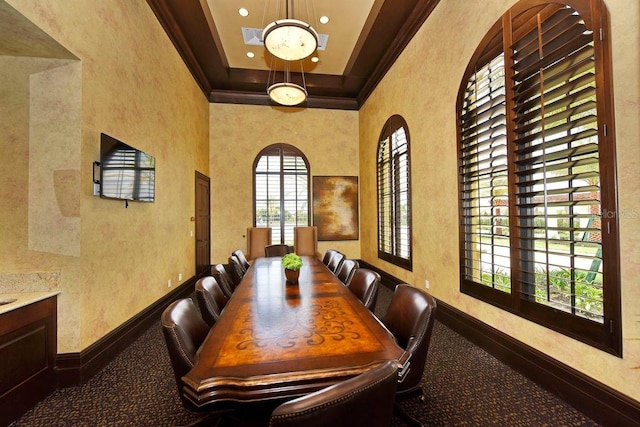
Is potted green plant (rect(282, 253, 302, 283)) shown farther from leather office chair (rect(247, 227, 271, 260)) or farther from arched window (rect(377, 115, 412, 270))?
leather office chair (rect(247, 227, 271, 260))

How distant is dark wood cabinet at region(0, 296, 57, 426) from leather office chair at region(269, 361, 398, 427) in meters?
2.25

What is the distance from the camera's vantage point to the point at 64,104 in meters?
2.24

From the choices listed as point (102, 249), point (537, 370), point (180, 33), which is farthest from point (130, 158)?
point (537, 370)

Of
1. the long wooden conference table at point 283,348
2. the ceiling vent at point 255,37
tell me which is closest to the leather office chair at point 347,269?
the long wooden conference table at point 283,348

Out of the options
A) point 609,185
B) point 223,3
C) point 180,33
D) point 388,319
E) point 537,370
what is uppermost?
point 223,3

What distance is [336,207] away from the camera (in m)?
6.77

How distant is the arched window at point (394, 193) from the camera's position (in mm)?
4387

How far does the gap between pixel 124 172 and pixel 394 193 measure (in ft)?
12.7

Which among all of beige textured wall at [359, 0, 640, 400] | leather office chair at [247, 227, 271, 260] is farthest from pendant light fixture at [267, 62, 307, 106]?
leather office chair at [247, 227, 271, 260]

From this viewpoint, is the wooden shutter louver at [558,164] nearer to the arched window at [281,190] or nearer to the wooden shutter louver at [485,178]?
the wooden shutter louver at [485,178]

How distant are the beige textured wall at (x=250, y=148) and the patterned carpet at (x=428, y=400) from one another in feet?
13.0

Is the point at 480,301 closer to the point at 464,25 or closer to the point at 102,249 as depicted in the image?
the point at 464,25

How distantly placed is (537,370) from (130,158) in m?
4.18

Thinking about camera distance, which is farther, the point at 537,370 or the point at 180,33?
the point at 180,33
